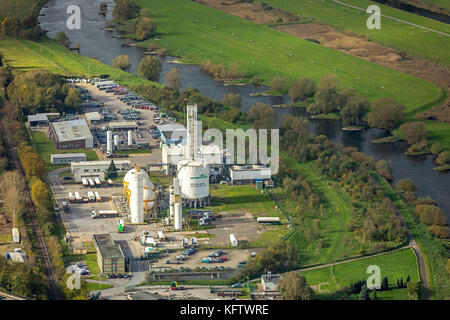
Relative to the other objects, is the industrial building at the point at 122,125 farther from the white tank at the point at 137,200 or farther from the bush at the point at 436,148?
the bush at the point at 436,148

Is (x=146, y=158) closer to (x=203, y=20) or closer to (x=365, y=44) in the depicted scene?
(x=365, y=44)

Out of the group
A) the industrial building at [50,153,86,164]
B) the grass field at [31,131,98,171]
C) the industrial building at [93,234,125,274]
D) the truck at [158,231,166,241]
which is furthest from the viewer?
the grass field at [31,131,98,171]

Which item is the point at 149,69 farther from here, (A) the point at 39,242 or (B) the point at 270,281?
(B) the point at 270,281

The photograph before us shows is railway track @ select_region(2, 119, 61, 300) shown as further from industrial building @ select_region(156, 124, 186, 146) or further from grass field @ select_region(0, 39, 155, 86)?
grass field @ select_region(0, 39, 155, 86)

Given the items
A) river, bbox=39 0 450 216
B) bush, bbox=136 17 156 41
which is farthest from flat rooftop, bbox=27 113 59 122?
bush, bbox=136 17 156 41

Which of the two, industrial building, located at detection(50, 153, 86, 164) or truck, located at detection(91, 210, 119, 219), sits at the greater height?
industrial building, located at detection(50, 153, 86, 164)

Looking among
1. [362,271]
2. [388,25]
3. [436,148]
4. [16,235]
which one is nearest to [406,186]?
[436,148]
